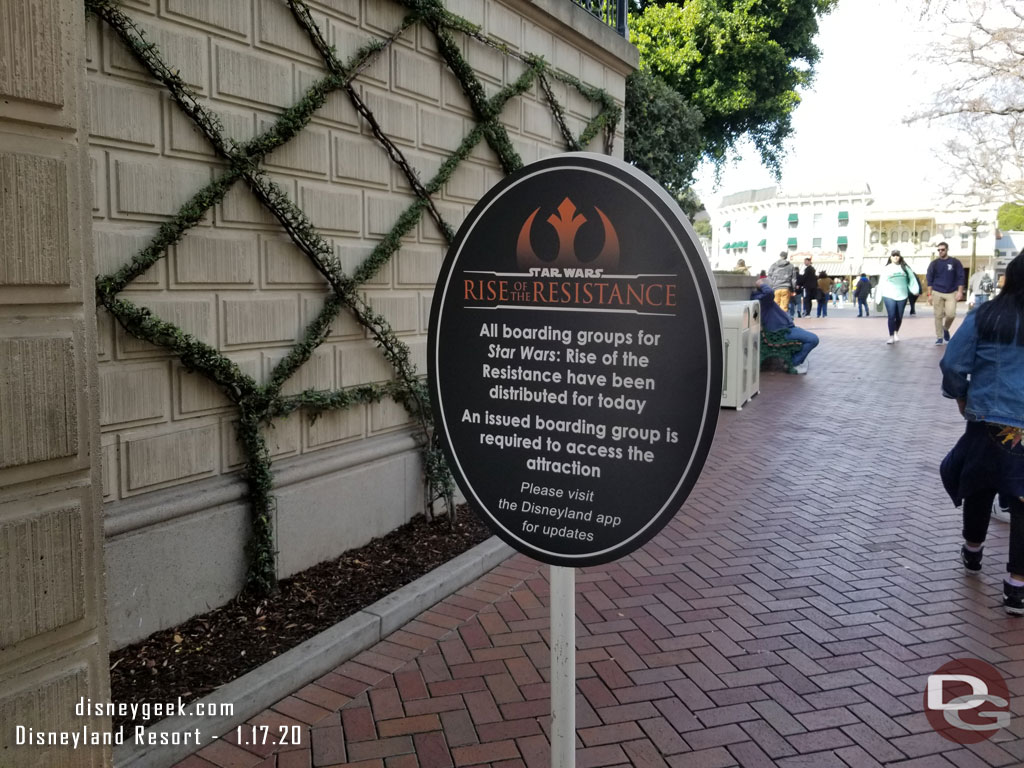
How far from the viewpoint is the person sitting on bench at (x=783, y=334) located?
13.6 m

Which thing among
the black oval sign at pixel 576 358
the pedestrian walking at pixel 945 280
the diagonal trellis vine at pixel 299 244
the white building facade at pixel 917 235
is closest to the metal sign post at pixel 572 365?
the black oval sign at pixel 576 358

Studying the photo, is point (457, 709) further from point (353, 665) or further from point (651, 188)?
point (651, 188)

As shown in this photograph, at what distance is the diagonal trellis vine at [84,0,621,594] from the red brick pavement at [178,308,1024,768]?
→ 1.07 metres

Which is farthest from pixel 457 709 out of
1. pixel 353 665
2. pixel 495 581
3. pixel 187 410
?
pixel 187 410

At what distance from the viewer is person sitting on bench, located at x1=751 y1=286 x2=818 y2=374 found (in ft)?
44.5

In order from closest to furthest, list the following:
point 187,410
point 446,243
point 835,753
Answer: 1. point 835,753
2. point 187,410
3. point 446,243

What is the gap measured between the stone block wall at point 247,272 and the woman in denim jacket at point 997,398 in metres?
3.18

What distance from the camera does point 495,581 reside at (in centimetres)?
479

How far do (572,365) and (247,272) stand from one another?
2.73 metres

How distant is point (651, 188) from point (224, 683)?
266 centimetres

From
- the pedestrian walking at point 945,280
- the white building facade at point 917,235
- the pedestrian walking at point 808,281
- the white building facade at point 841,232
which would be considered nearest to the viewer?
the pedestrian walking at point 945,280

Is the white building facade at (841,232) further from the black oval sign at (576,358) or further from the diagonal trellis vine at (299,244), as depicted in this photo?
the black oval sign at (576,358)

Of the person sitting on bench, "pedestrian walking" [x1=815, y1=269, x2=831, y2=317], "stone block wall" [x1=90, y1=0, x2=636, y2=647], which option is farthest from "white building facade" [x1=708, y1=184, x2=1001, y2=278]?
"stone block wall" [x1=90, y1=0, x2=636, y2=647]

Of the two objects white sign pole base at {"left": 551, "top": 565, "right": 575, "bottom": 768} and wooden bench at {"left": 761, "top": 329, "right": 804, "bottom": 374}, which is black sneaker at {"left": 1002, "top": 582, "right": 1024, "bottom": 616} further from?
wooden bench at {"left": 761, "top": 329, "right": 804, "bottom": 374}
